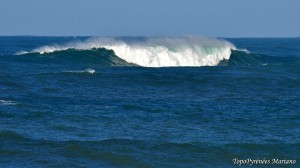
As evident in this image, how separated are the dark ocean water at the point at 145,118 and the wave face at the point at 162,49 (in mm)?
12135

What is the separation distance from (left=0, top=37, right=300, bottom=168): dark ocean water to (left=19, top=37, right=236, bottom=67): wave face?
12.1 m

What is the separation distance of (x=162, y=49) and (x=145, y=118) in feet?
95.5

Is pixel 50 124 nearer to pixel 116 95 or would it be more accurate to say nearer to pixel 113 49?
pixel 116 95

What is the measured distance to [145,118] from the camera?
819 inches

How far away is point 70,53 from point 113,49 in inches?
142

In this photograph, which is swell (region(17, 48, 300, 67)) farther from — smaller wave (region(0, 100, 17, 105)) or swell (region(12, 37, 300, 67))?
smaller wave (region(0, 100, 17, 105))

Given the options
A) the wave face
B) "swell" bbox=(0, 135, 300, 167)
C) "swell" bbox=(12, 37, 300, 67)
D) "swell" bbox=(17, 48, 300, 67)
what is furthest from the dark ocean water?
the wave face

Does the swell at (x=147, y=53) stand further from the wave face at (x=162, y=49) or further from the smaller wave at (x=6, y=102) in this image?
the smaller wave at (x=6, y=102)

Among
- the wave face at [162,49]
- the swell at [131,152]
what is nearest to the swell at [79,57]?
the wave face at [162,49]

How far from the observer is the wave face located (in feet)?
157

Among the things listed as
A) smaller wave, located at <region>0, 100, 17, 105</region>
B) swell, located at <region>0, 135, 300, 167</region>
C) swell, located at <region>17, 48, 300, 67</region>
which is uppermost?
swell, located at <region>17, 48, 300, 67</region>

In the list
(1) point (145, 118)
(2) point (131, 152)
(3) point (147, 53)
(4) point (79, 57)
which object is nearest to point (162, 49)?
(3) point (147, 53)

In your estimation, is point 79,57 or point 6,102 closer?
point 6,102

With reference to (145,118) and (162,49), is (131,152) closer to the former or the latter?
(145,118)
